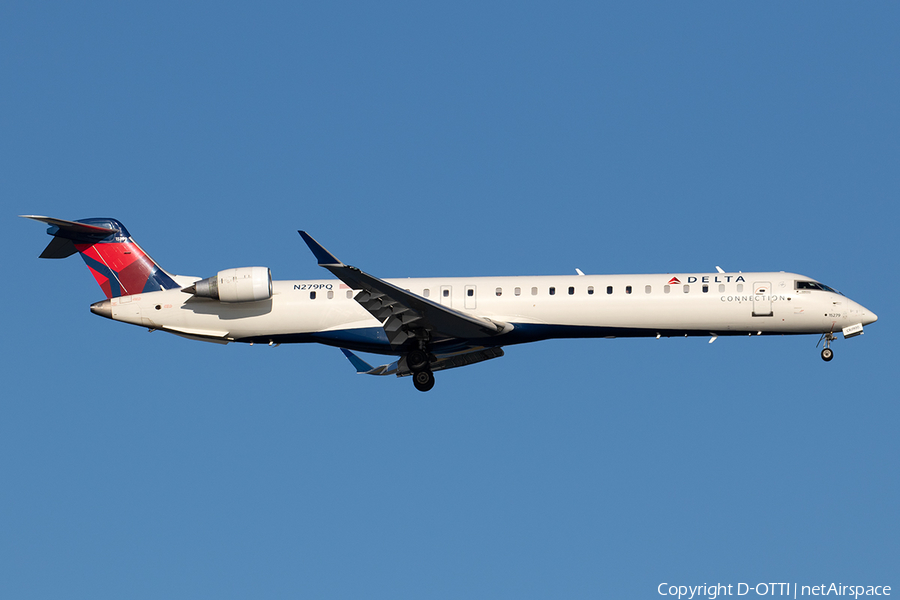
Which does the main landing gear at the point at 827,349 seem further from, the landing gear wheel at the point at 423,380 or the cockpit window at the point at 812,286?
the landing gear wheel at the point at 423,380

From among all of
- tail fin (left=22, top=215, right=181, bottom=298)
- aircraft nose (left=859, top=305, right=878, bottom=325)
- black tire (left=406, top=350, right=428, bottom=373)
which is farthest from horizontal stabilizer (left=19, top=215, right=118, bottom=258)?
aircraft nose (left=859, top=305, right=878, bottom=325)

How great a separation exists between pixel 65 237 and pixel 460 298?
11.1 m

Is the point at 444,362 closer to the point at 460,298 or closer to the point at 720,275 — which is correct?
the point at 460,298

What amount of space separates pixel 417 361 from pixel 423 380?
0.56m

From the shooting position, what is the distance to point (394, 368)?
31734 mm

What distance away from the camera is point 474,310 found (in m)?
28.5

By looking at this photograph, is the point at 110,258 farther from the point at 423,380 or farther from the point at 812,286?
the point at 812,286

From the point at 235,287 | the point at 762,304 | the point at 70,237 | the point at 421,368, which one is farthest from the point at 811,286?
the point at 70,237

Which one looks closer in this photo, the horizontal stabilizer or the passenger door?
the passenger door

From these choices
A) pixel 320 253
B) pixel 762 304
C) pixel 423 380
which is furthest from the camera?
pixel 423 380

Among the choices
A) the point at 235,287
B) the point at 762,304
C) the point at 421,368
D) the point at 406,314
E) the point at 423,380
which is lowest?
the point at 423,380

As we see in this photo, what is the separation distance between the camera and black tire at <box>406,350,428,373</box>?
2881 centimetres

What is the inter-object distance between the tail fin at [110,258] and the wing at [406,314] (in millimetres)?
6404

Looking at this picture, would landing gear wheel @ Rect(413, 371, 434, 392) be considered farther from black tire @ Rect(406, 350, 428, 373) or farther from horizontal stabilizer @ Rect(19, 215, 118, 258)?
horizontal stabilizer @ Rect(19, 215, 118, 258)
